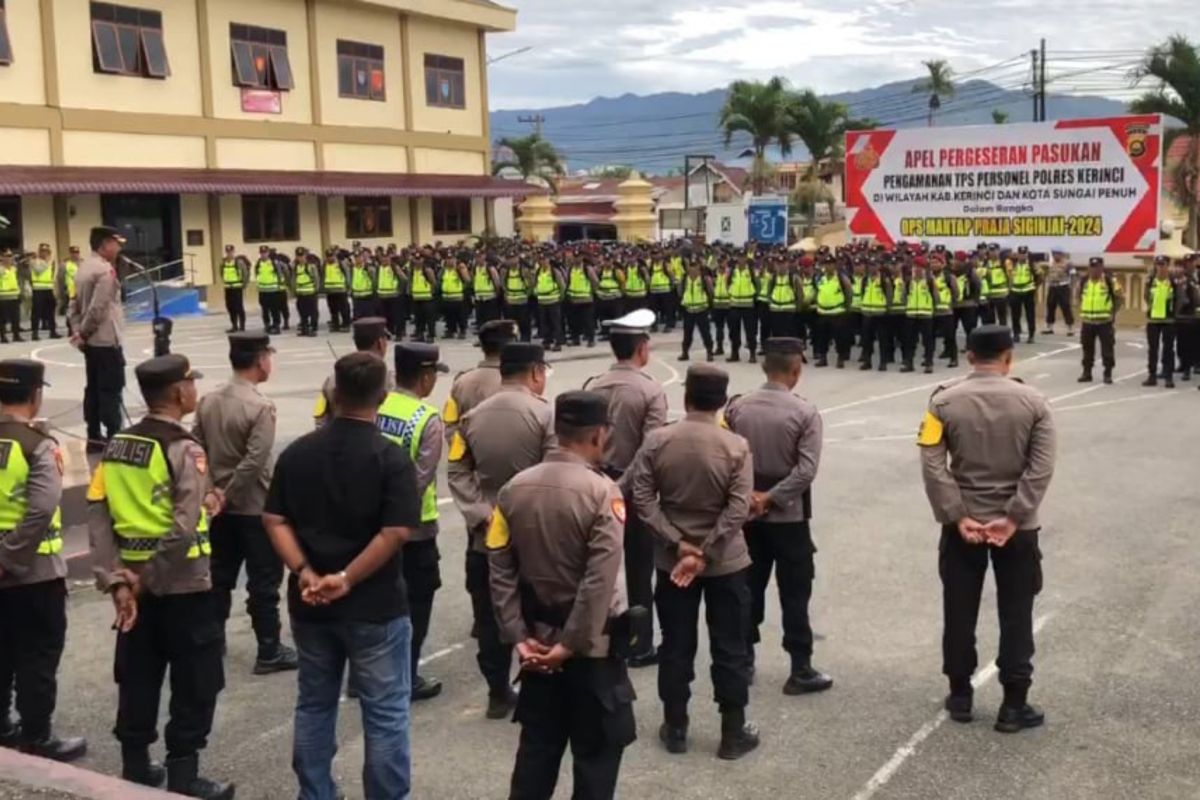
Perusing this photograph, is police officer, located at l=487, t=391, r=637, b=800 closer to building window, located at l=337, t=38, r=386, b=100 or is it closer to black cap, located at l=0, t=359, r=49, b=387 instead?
black cap, located at l=0, t=359, r=49, b=387

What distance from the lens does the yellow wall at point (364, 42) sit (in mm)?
38844

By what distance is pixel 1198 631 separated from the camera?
7281 millimetres

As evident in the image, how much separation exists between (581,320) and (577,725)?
66.3 feet

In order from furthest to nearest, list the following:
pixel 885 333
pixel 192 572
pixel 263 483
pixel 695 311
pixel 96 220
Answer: pixel 96 220
pixel 695 311
pixel 885 333
pixel 263 483
pixel 192 572

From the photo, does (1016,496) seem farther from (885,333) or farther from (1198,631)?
(885,333)

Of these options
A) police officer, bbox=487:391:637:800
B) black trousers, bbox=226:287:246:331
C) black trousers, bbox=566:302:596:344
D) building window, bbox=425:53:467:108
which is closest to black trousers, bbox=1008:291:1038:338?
black trousers, bbox=566:302:596:344

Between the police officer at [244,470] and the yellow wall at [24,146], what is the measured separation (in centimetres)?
2629

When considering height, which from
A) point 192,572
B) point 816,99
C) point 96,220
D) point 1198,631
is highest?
point 816,99

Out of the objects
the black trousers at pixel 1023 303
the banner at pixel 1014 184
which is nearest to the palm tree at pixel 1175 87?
the banner at pixel 1014 184

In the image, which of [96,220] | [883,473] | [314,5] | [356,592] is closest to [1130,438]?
[883,473]

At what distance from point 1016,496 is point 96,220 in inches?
1202

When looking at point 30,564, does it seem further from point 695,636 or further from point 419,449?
point 695,636

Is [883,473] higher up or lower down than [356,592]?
lower down

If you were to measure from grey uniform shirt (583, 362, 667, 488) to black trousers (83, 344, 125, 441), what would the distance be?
5.98m
